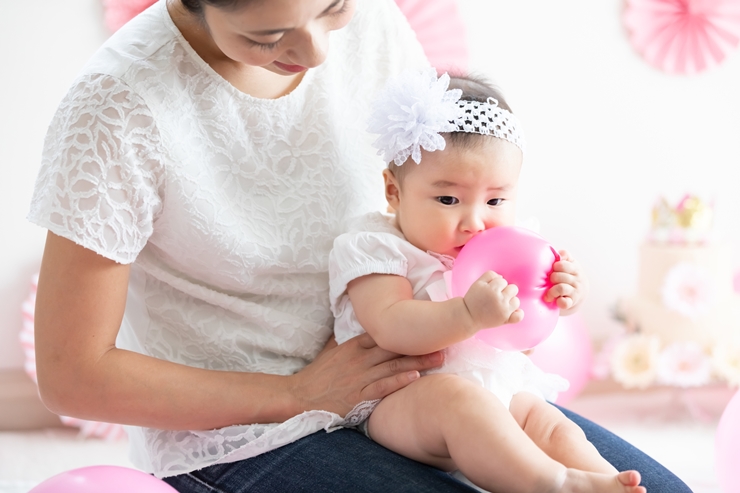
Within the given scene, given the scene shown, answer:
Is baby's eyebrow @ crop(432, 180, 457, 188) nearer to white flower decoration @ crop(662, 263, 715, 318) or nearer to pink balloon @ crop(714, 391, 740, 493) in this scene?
pink balloon @ crop(714, 391, 740, 493)

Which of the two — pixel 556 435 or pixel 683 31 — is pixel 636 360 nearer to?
pixel 683 31

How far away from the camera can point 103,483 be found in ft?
4.09

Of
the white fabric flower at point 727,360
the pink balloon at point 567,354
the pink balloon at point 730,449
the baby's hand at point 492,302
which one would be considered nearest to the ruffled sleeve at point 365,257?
the baby's hand at point 492,302

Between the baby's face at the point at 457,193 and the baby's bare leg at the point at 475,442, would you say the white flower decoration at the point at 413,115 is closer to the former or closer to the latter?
the baby's face at the point at 457,193

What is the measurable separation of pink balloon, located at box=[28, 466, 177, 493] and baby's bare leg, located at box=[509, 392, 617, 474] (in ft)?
2.13

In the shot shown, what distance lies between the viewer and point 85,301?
1287mm

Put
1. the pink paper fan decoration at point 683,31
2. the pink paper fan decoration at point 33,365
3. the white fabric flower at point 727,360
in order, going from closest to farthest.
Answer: the pink paper fan decoration at point 33,365 → the white fabric flower at point 727,360 → the pink paper fan decoration at point 683,31

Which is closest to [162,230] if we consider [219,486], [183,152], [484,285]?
[183,152]

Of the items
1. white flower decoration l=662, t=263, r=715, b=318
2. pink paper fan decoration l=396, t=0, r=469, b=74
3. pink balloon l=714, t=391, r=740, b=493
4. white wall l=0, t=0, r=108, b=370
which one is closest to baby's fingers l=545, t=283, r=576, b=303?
pink balloon l=714, t=391, r=740, b=493

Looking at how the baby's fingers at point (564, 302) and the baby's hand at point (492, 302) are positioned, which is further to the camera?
the baby's fingers at point (564, 302)

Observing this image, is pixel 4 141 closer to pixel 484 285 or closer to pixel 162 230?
pixel 162 230

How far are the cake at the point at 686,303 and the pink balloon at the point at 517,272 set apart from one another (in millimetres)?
1884

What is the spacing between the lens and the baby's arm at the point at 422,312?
1.21m

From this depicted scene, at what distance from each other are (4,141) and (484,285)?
2298 millimetres
